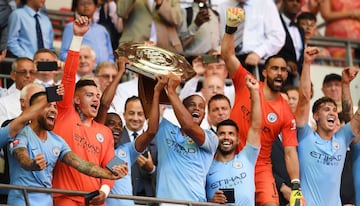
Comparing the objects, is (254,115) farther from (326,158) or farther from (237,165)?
(326,158)

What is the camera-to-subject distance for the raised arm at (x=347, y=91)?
15.4 m

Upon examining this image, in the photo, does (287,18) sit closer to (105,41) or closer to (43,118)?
(105,41)

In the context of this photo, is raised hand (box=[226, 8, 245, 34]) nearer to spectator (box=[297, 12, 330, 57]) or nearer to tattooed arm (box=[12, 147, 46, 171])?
tattooed arm (box=[12, 147, 46, 171])

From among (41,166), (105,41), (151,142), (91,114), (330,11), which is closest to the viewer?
(41,166)

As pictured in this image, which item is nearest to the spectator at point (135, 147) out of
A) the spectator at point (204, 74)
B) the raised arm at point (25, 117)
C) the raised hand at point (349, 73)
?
the raised arm at point (25, 117)

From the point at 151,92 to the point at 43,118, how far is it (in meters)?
1.51

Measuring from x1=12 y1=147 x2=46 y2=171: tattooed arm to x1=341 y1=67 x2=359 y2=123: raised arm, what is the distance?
3.93 metres

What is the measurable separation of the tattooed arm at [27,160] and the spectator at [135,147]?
115cm

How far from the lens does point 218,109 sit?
15.9 m

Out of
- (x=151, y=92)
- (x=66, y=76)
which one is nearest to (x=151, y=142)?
(x=151, y=92)

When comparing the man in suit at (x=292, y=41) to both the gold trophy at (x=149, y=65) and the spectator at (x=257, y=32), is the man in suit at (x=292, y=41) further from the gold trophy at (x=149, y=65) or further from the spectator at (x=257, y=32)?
the gold trophy at (x=149, y=65)

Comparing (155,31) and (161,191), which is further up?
(155,31)

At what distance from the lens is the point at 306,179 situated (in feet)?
49.1

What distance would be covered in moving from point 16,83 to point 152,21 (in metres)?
2.57
